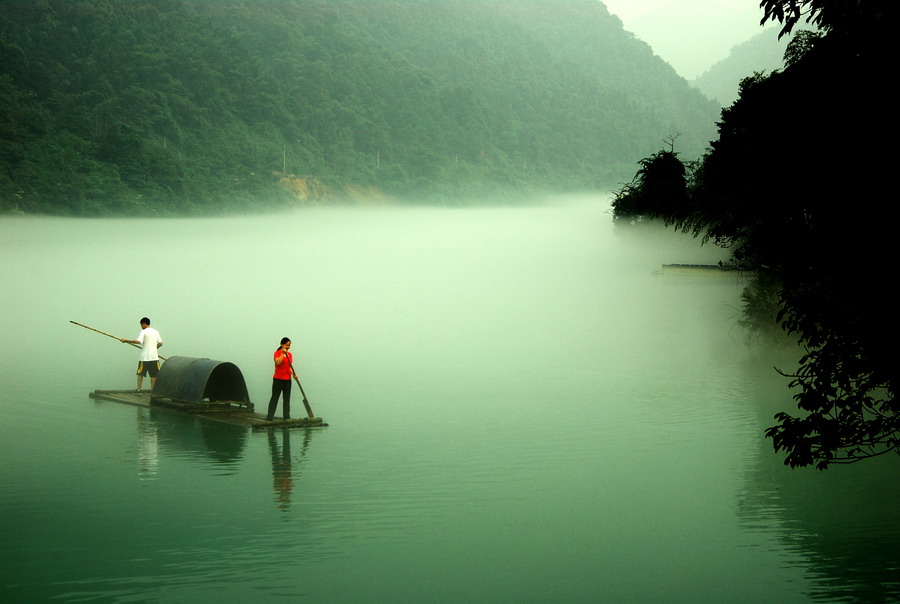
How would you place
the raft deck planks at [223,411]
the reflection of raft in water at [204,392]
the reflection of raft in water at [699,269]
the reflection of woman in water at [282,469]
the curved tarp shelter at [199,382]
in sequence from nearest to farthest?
the reflection of woman in water at [282,469], the raft deck planks at [223,411], the reflection of raft in water at [204,392], the curved tarp shelter at [199,382], the reflection of raft in water at [699,269]

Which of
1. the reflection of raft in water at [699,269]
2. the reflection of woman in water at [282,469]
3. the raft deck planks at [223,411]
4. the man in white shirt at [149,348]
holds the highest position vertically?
the reflection of raft in water at [699,269]

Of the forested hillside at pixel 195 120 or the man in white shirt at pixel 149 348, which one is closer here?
the man in white shirt at pixel 149 348

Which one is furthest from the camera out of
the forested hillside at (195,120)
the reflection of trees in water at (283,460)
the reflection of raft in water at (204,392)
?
the forested hillside at (195,120)

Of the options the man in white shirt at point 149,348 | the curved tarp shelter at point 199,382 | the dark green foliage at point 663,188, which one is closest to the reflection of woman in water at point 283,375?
the curved tarp shelter at point 199,382

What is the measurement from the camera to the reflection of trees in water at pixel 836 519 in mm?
12086

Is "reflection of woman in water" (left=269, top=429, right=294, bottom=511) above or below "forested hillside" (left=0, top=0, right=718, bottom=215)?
below

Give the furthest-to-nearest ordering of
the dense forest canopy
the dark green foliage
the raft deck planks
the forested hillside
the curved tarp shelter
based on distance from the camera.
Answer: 1. the forested hillside
2. the dark green foliage
3. the curved tarp shelter
4. the raft deck planks
5. the dense forest canopy

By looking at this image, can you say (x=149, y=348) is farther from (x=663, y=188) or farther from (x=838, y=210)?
(x=663, y=188)

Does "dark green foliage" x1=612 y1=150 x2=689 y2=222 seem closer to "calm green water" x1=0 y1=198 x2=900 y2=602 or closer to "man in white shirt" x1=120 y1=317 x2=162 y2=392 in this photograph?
"calm green water" x1=0 y1=198 x2=900 y2=602

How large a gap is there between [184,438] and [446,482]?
18.7 feet

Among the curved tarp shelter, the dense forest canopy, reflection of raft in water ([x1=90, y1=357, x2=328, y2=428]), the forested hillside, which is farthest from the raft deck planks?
the forested hillside

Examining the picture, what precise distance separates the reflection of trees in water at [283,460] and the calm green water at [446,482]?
0.07m

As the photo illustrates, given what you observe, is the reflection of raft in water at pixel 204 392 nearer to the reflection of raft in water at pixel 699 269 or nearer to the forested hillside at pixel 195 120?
the reflection of raft in water at pixel 699 269

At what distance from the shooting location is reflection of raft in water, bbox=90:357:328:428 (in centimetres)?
2177
